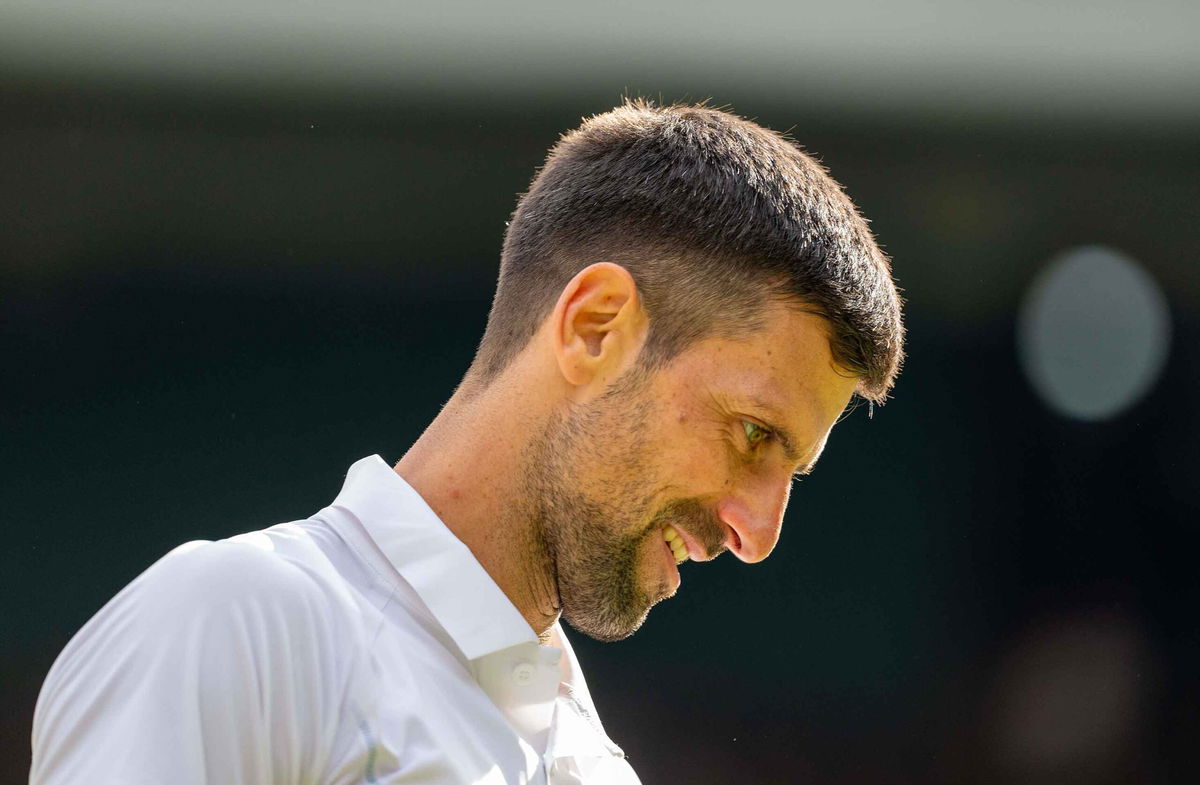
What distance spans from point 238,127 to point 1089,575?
102 inches

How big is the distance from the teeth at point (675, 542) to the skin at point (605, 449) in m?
0.01

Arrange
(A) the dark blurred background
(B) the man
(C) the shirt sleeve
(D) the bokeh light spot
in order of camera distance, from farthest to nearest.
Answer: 1. (D) the bokeh light spot
2. (A) the dark blurred background
3. (B) the man
4. (C) the shirt sleeve

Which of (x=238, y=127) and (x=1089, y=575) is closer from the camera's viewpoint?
(x=238, y=127)

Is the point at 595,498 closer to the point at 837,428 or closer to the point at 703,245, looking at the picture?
the point at 703,245

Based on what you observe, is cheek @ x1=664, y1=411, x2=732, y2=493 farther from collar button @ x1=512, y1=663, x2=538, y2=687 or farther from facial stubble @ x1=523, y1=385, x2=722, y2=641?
collar button @ x1=512, y1=663, x2=538, y2=687

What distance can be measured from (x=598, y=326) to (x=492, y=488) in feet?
0.63

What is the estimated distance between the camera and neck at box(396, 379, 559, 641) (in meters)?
1.23

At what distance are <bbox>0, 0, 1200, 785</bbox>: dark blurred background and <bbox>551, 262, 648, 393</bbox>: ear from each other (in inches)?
82.1

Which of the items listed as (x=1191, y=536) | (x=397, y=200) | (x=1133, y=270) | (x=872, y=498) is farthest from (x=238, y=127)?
(x=1191, y=536)

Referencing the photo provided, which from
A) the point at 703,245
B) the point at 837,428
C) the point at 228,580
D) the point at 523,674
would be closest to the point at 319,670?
the point at 228,580

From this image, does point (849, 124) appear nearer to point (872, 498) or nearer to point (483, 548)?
point (872, 498)

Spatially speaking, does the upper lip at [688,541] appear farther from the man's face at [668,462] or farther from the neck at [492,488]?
the neck at [492,488]

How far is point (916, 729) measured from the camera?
3.49 meters

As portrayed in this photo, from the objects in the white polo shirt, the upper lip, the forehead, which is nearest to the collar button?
the white polo shirt
